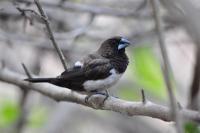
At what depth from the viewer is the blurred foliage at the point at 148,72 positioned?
5363 millimetres

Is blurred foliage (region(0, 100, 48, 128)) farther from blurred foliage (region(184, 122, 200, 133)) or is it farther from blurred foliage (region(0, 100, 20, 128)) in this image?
blurred foliage (region(184, 122, 200, 133))

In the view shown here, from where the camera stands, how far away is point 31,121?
241 inches

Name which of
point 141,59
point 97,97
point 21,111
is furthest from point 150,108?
point 21,111

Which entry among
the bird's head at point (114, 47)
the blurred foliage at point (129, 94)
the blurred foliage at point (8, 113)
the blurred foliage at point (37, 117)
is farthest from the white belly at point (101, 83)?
the blurred foliage at point (37, 117)

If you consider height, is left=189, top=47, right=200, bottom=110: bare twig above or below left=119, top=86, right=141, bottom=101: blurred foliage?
below

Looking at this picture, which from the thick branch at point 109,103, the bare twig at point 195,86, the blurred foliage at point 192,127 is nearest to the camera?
the blurred foliage at point 192,127

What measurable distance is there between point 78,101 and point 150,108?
1.02m

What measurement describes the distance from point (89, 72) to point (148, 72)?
184 centimetres

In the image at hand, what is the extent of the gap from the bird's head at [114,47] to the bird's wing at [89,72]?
0.63 feet

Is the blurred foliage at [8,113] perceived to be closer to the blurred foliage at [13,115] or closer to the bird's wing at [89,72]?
the blurred foliage at [13,115]

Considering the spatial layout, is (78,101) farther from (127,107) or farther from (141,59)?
(141,59)

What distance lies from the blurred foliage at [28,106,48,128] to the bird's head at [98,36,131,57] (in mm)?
2286

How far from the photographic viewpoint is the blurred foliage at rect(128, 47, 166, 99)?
17.6ft

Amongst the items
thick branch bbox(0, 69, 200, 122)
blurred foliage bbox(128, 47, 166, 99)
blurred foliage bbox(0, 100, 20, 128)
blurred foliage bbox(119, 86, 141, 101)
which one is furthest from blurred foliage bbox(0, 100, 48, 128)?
thick branch bbox(0, 69, 200, 122)
